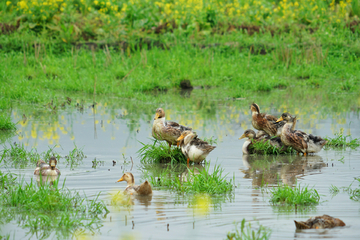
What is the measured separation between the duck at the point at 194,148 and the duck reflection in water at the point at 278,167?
28.5 inches

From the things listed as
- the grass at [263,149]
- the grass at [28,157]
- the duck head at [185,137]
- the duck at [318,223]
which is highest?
the duck head at [185,137]

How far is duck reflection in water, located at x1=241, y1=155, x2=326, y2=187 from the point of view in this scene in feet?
25.4

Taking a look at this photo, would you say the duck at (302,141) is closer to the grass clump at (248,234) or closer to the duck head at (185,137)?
the duck head at (185,137)

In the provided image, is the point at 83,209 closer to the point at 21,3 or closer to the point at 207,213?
the point at 207,213

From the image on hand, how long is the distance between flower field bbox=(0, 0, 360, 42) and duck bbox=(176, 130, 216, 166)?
14.8 meters

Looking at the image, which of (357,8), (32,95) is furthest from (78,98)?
(357,8)

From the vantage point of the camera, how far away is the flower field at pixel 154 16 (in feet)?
76.6

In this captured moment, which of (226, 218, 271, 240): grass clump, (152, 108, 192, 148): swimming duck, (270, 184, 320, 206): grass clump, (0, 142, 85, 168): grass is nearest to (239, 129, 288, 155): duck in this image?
Answer: (152, 108, 192, 148): swimming duck

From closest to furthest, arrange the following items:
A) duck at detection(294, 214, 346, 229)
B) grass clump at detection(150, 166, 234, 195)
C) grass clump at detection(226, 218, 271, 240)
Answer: grass clump at detection(226, 218, 271, 240) → duck at detection(294, 214, 346, 229) → grass clump at detection(150, 166, 234, 195)

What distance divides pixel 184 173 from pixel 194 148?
1.76 ft

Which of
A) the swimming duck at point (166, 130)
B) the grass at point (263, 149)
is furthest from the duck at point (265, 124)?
the swimming duck at point (166, 130)

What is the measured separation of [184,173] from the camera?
8305 millimetres

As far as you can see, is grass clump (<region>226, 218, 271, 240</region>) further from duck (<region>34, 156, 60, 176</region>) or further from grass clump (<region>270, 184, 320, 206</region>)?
duck (<region>34, 156, 60, 176</region>)

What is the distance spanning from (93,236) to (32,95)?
1064 centimetres
